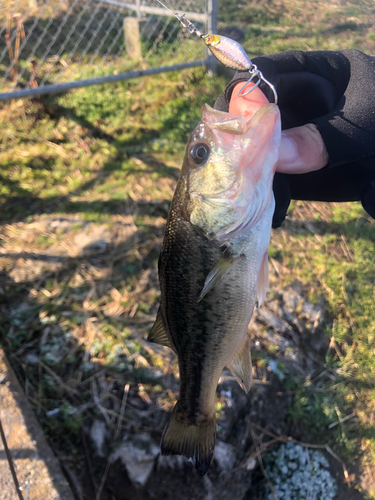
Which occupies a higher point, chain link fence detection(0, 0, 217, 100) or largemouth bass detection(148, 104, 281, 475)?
chain link fence detection(0, 0, 217, 100)

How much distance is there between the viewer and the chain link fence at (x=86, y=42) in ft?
16.9

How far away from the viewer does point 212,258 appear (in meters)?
1.59

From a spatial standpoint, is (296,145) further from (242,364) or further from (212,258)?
(242,364)

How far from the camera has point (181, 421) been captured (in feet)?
6.11

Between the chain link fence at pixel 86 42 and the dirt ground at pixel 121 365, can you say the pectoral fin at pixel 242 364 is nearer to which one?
the dirt ground at pixel 121 365

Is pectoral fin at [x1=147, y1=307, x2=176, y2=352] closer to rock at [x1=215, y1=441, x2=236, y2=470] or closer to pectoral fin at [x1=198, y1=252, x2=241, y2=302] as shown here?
pectoral fin at [x1=198, y1=252, x2=241, y2=302]

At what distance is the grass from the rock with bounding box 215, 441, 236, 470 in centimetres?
24

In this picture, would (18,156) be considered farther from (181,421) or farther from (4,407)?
(181,421)

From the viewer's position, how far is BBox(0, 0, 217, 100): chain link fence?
5160 mm

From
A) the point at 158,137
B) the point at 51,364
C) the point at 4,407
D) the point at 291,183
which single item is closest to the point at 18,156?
the point at 158,137

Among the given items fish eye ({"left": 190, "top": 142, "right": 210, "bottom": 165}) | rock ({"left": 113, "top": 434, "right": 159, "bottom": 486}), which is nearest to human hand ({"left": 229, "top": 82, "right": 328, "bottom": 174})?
fish eye ({"left": 190, "top": 142, "right": 210, "bottom": 165})

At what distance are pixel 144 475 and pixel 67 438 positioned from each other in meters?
0.59

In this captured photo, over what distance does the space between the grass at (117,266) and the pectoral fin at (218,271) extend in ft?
4.88

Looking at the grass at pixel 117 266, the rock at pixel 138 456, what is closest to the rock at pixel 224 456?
the grass at pixel 117 266
